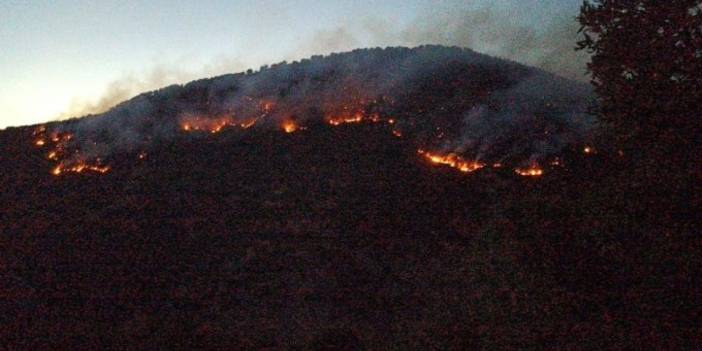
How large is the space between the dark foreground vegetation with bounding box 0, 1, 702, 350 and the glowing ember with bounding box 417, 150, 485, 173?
2.03ft

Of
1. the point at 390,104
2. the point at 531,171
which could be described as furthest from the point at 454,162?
the point at 390,104

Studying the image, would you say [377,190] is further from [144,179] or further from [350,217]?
[144,179]

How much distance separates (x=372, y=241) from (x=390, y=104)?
1348 centimetres

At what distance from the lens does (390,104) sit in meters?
32.7

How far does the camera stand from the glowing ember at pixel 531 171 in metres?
23.7

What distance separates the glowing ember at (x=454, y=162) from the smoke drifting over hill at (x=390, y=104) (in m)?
0.49

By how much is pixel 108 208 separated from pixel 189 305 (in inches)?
380

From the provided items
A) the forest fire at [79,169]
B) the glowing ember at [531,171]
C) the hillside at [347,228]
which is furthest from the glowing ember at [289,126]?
the glowing ember at [531,171]

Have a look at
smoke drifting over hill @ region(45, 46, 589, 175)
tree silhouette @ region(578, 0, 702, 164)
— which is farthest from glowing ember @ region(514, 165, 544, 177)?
tree silhouette @ region(578, 0, 702, 164)

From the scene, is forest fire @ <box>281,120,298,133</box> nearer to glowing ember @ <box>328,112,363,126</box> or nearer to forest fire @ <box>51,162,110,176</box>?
glowing ember @ <box>328,112,363,126</box>

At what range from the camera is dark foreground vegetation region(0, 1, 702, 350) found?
33.5ft

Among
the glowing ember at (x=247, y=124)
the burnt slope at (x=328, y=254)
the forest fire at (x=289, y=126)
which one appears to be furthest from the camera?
the glowing ember at (x=247, y=124)

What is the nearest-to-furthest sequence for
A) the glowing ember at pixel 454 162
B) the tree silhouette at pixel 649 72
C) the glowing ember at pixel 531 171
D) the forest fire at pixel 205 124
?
the tree silhouette at pixel 649 72, the glowing ember at pixel 531 171, the glowing ember at pixel 454 162, the forest fire at pixel 205 124

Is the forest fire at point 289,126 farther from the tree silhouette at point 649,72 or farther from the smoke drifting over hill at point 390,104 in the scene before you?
the tree silhouette at point 649,72
